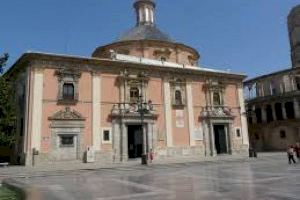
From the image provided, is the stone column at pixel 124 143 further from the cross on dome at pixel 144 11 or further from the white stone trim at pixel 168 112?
the cross on dome at pixel 144 11

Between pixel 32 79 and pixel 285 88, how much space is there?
113 feet

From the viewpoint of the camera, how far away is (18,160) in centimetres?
2322

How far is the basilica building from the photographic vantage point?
2306cm

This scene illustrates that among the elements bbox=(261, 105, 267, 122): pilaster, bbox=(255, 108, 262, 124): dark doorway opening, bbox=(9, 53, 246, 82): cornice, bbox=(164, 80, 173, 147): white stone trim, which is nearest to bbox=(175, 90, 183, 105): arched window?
bbox=(164, 80, 173, 147): white stone trim

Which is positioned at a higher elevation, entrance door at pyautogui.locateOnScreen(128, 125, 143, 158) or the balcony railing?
the balcony railing

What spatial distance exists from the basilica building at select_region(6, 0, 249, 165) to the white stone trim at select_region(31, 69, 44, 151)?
0.07m

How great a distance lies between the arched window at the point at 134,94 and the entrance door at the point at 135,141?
222 cm

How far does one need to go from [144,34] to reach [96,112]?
13.4 metres

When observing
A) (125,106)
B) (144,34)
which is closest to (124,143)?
(125,106)

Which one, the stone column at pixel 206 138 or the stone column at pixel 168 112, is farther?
the stone column at pixel 206 138

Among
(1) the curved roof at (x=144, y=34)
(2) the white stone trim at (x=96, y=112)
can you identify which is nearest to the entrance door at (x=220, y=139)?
(1) the curved roof at (x=144, y=34)

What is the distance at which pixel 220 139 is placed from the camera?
3012cm

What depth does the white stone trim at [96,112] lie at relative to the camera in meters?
24.3

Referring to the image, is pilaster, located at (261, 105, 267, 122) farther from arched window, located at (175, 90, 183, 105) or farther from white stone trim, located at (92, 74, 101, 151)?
white stone trim, located at (92, 74, 101, 151)
